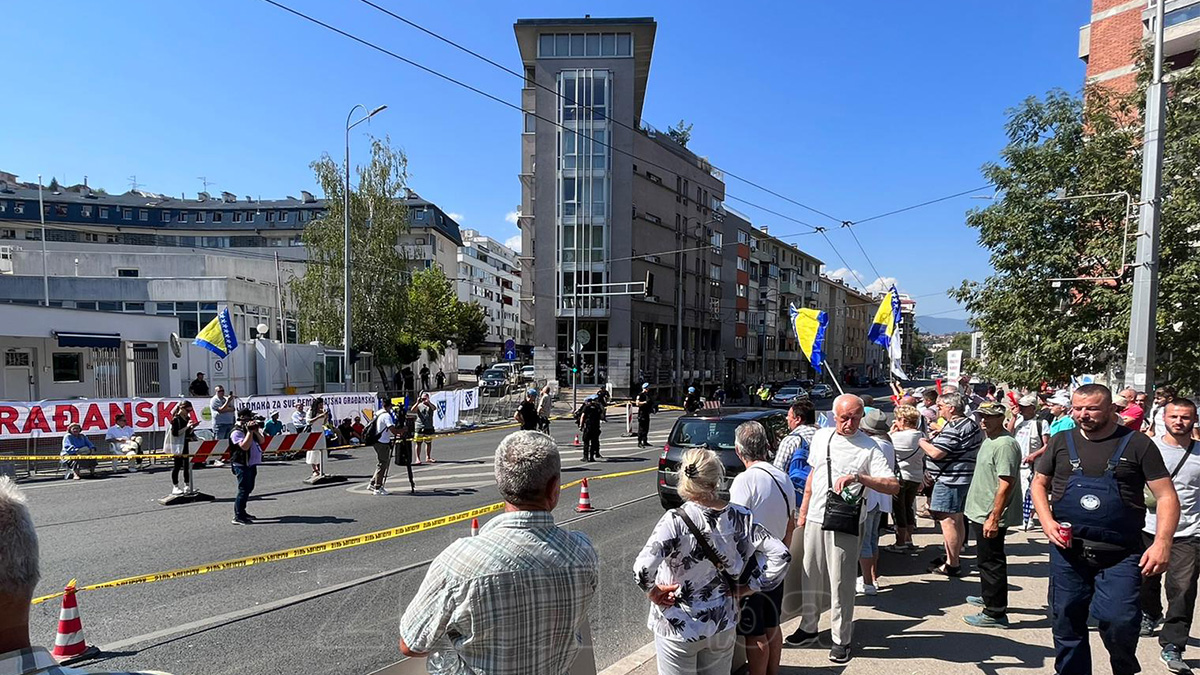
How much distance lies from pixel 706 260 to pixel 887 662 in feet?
169

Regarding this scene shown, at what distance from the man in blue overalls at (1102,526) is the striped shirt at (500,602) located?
3052 millimetres

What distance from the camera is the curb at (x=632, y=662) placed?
4.16 m

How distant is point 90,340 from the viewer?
20.7 metres

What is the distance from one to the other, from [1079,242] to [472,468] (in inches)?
505

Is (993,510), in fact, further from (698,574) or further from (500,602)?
(500,602)

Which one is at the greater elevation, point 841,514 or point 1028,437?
point 841,514

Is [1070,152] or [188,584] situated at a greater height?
[1070,152]

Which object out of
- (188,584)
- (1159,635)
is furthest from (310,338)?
(1159,635)

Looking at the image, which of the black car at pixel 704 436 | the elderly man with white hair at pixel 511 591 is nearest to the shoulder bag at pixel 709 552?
the elderly man with white hair at pixel 511 591

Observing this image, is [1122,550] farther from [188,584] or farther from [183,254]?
[183,254]

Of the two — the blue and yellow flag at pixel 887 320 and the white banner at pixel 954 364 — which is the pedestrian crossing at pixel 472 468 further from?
the white banner at pixel 954 364

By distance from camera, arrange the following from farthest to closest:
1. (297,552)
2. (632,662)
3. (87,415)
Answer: (87,415) < (297,552) < (632,662)

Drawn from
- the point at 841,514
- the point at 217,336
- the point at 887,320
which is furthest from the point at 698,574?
the point at 217,336

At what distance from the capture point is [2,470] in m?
12.9
